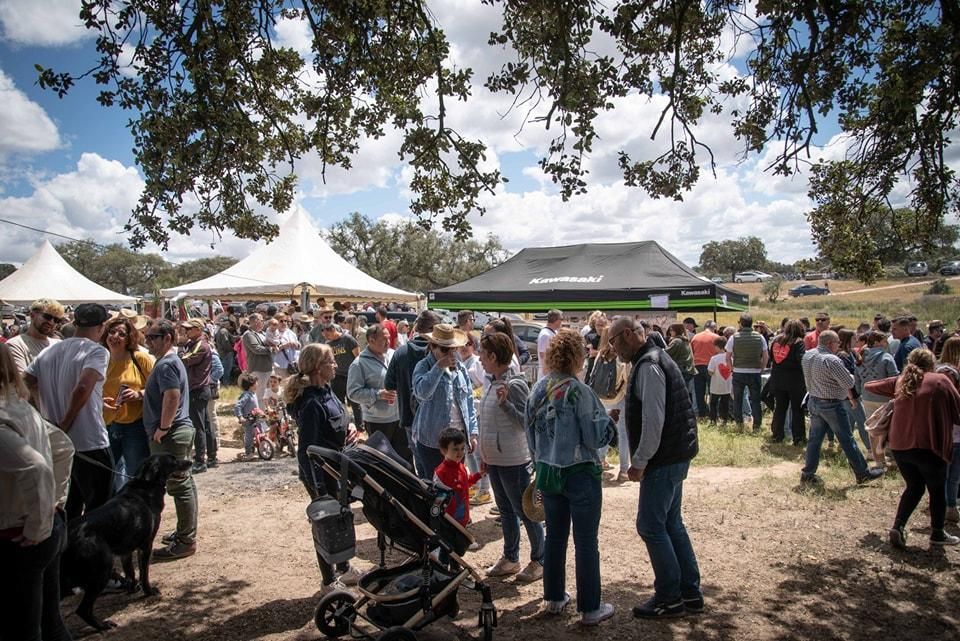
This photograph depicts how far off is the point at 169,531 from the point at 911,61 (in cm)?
772

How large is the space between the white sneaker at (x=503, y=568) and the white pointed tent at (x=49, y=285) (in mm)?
23665

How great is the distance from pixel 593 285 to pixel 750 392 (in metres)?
6.50

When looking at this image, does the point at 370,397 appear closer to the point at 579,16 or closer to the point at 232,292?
the point at 579,16

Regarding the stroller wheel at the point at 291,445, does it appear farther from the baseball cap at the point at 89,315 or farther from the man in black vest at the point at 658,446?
the man in black vest at the point at 658,446

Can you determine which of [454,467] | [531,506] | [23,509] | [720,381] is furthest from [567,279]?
[23,509]

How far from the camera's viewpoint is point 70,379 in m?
4.07

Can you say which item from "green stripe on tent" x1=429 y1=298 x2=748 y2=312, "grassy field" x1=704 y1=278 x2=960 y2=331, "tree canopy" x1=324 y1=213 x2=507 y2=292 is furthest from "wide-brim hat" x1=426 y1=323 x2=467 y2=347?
"tree canopy" x1=324 y1=213 x2=507 y2=292

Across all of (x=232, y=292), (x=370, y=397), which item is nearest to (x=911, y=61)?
(x=370, y=397)

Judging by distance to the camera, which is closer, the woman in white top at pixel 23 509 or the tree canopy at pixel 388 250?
the woman in white top at pixel 23 509

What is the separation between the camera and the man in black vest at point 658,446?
364 centimetres

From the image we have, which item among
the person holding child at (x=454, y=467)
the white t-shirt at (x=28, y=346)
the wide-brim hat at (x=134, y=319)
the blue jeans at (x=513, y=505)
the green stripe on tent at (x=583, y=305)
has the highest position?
the green stripe on tent at (x=583, y=305)

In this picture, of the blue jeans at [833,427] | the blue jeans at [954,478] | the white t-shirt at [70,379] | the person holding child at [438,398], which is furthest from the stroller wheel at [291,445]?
the blue jeans at [954,478]

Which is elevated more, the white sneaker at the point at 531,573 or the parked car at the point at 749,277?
the parked car at the point at 749,277

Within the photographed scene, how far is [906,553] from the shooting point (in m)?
4.95
